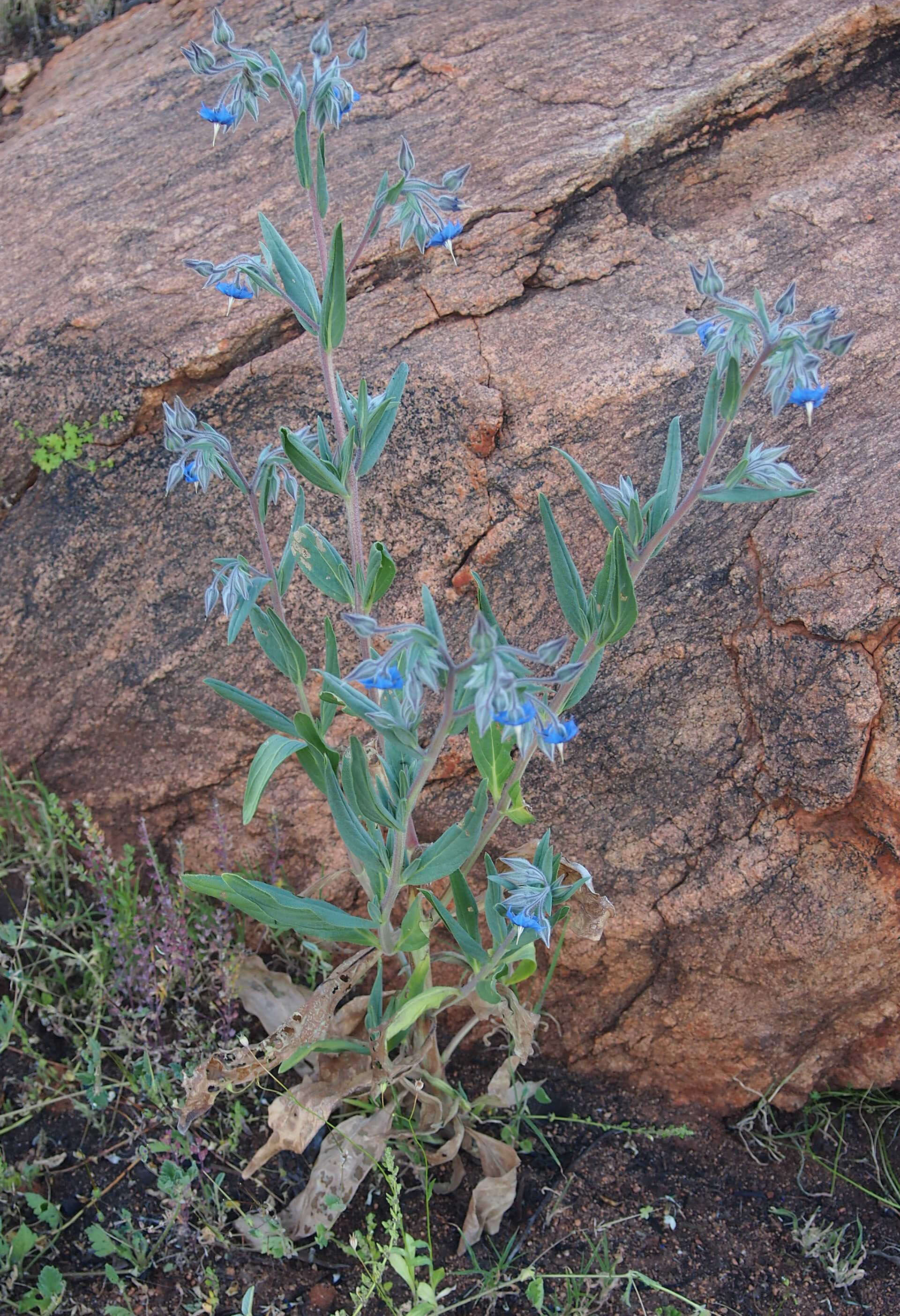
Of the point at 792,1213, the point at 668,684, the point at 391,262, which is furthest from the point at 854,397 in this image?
the point at 792,1213

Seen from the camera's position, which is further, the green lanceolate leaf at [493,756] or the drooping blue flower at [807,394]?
the green lanceolate leaf at [493,756]

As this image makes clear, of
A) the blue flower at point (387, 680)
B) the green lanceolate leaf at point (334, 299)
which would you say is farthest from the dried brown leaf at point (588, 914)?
the green lanceolate leaf at point (334, 299)

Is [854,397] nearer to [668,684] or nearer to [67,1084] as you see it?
[668,684]

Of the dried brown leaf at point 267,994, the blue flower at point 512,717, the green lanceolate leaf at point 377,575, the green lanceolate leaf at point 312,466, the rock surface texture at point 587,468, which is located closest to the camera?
the blue flower at point 512,717

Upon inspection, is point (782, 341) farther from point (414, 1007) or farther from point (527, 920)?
point (414, 1007)

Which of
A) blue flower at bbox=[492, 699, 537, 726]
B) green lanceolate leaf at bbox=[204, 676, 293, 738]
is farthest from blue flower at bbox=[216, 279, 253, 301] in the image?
blue flower at bbox=[492, 699, 537, 726]

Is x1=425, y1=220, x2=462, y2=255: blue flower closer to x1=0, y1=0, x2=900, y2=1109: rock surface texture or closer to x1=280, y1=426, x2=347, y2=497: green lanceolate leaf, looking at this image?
x1=280, y1=426, x2=347, y2=497: green lanceolate leaf

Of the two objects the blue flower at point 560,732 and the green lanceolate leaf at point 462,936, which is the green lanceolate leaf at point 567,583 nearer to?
the blue flower at point 560,732

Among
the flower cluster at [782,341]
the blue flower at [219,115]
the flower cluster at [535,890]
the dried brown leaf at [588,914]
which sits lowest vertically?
the dried brown leaf at [588,914]
